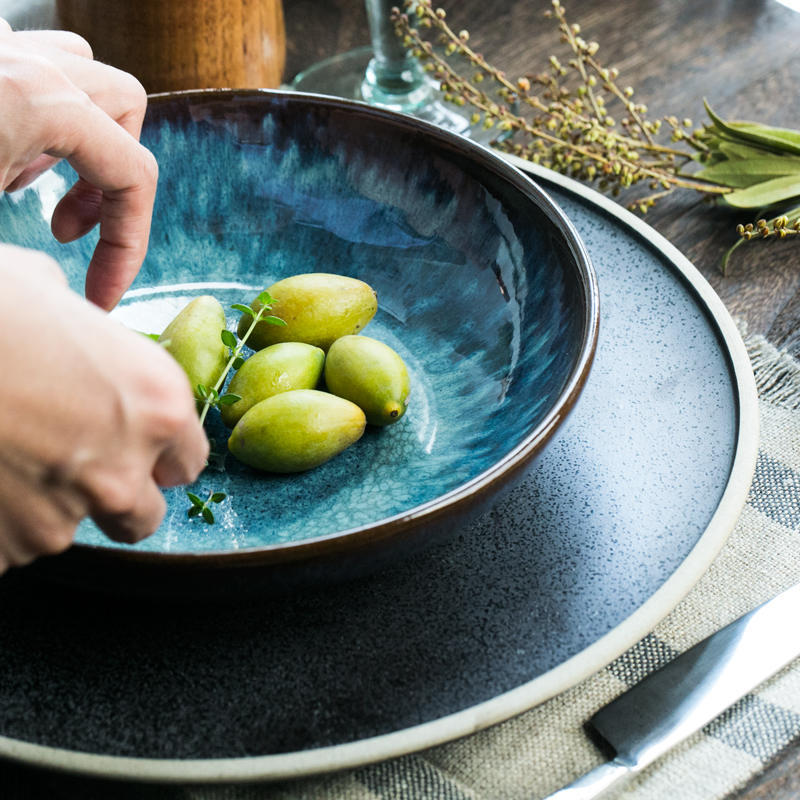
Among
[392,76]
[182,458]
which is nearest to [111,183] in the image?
[182,458]

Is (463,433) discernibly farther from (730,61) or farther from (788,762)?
(730,61)

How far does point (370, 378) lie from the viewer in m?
0.57

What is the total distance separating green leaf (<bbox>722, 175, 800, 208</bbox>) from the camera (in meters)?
0.83

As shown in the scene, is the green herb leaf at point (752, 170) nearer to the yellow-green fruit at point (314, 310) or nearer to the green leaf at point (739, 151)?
the green leaf at point (739, 151)

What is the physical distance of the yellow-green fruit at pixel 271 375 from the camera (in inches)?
22.5

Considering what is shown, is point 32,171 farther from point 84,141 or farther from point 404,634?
point 404,634

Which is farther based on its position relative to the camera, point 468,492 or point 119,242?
point 119,242

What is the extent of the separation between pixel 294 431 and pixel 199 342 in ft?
0.33

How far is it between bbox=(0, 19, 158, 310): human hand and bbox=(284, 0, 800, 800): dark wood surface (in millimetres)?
484

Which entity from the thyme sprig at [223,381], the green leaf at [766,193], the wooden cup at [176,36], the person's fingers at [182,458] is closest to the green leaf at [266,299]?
the thyme sprig at [223,381]

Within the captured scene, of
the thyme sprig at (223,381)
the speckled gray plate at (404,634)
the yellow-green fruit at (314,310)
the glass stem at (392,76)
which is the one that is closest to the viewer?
the speckled gray plate at (404,634)

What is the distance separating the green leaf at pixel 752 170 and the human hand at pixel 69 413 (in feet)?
2.20

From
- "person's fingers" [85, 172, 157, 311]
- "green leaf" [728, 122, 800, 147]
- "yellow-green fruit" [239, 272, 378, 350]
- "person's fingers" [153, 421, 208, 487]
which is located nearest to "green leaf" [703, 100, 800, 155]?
"green leaf" [728, 122, 800, 147]

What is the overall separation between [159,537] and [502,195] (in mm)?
330
